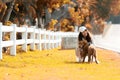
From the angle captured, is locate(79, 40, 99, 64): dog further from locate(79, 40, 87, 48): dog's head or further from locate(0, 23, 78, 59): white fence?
locate(0, 23, 78, 59): white fence

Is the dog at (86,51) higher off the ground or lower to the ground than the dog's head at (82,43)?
lower

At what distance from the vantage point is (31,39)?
22.6 m

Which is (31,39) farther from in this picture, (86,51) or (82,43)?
(82,43)

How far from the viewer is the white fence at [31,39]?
17719 mm

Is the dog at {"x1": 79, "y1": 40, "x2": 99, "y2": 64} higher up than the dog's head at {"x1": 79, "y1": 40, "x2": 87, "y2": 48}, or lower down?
lower down

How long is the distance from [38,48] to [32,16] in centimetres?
1106

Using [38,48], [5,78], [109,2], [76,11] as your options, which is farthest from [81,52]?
[109,2]

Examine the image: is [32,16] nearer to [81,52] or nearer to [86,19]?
[81,52]

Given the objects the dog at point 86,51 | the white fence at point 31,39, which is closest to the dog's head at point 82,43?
the dog at point 86,51

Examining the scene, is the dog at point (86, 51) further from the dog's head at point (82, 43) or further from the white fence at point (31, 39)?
the white fence at point (31, 39)

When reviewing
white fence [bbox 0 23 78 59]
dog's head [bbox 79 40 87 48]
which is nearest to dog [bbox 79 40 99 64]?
dog's head [bbox 79 40 87 48]

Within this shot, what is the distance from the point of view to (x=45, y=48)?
27.3 metres

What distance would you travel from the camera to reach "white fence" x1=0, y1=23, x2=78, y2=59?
1772cm

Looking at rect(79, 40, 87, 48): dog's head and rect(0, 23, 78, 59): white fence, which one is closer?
rect(79, 40, 87, 48): dog's head
